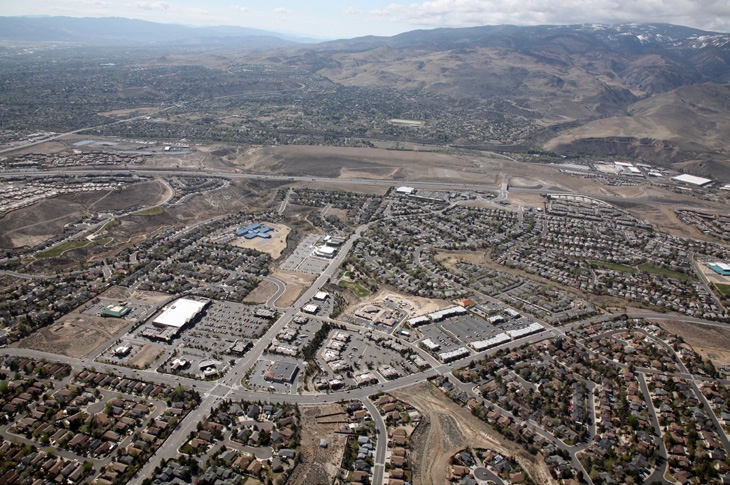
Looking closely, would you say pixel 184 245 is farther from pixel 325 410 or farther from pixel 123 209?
pixel 325 410

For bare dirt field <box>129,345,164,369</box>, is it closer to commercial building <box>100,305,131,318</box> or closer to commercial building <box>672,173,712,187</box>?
commercial building <box>100,305,131,318</box>

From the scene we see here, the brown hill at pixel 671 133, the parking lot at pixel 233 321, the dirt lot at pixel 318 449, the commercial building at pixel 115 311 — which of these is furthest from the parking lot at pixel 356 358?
the brown hill at pixel 671 133

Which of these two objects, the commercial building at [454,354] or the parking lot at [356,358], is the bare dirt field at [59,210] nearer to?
the parking lot at [356,358]

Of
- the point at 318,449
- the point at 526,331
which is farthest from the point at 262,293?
the point at 526,331

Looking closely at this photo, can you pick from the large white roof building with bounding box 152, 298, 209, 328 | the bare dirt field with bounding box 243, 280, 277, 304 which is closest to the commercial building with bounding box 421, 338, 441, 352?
the bare dirt field with bounding box 243, 280, 277, 304

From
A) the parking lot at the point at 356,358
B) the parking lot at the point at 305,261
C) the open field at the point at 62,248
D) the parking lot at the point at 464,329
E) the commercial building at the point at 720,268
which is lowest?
the parking lot at the point at 356,358

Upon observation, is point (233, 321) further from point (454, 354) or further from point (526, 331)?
point (526, 331)
